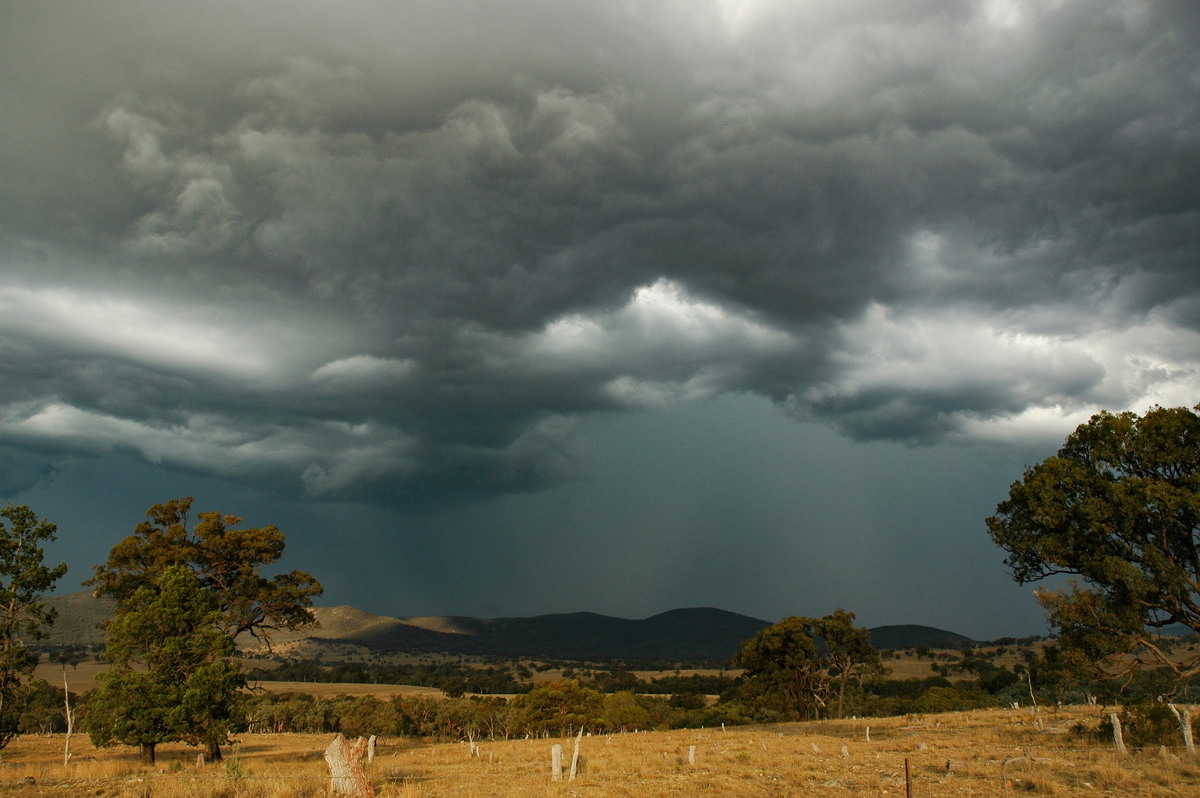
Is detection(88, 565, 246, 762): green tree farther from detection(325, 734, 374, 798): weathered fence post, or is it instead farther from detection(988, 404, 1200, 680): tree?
detection(988, 404, 1200, 680): tree

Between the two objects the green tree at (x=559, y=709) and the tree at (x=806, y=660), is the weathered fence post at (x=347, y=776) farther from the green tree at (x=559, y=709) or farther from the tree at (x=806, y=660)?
the tree at (x=806, y=660)

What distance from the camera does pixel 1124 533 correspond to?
25750 mm

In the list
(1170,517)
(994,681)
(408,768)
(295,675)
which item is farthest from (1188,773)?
(295,675)

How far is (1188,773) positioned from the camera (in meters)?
17.6

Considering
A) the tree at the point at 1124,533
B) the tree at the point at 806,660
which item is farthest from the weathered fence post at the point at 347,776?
the tree at the point at 806,660

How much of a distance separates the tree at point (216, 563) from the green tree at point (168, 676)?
573cm

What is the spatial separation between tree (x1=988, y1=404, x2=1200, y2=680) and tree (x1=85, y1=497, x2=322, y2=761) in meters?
36.3

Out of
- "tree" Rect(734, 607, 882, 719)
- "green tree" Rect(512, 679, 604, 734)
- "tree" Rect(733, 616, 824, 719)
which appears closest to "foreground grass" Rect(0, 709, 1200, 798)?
"green tree" Rect(512, 679, 604, 734)

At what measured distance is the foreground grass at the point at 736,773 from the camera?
17172 millimetres

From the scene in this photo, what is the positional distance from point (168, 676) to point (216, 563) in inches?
380

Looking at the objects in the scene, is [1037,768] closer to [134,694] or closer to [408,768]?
[408,768]

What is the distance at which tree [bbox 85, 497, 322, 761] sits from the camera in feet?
119

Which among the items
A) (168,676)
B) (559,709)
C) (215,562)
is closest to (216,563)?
(215,562)

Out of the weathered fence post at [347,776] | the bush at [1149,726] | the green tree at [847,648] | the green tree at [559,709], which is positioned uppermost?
the weathered fence post at [347,776]
